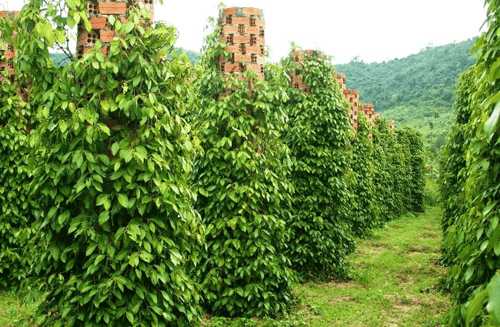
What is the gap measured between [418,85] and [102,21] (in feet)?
150

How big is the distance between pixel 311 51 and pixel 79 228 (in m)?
5.63

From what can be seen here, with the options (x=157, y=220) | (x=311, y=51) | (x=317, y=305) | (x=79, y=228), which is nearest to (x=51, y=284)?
(x=79, y=228)

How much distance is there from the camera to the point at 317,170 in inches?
278

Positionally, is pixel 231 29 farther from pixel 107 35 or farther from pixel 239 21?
pixel 107 35

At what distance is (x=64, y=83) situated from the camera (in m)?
3.07

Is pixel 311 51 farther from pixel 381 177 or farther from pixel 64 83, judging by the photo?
pixel 381 177

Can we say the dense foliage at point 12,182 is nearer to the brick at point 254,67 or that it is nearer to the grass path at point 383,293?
the brick at point 254,67

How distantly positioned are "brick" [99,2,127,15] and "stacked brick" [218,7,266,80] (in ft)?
7.18

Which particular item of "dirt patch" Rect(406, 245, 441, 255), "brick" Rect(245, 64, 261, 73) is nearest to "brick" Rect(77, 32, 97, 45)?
"brick" Rect(245, 64, 261, 73)

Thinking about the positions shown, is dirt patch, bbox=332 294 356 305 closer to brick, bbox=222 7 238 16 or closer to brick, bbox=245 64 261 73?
brick, bbox=245 64 261 73

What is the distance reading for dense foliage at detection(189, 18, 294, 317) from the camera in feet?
16.8

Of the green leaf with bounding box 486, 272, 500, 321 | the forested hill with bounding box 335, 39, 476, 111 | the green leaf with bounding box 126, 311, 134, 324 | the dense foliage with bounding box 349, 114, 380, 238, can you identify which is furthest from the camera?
the forested hill with bounding box 335, 39, 476, 111

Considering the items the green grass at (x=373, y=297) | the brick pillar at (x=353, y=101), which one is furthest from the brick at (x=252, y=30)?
the brick pillar at (x=353, y=101)

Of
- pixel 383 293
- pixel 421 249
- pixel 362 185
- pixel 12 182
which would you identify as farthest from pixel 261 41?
pixel 421 249
